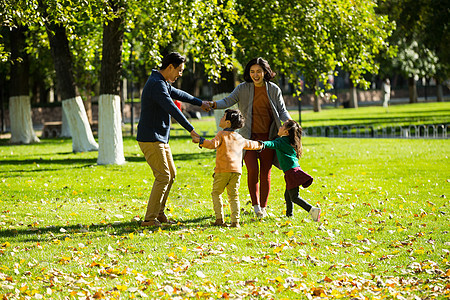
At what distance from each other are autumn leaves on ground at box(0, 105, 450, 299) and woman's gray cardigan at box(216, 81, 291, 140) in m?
1.18

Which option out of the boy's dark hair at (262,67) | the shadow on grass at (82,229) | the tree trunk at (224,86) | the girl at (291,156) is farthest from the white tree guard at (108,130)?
the girl at (291,156)

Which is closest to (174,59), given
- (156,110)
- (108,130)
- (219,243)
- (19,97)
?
(156,110)

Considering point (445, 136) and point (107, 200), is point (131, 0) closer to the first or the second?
point (107, 200)

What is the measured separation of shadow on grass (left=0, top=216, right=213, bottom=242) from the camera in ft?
25.5

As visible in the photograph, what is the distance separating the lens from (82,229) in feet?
26.8

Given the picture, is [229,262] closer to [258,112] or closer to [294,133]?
[294,133]

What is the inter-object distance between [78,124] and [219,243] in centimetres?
1329

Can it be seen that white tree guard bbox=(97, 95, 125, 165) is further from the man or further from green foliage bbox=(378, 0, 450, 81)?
green foliage bbox=(378, 0, 450, 81)

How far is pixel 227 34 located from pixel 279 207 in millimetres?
7145

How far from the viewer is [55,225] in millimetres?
8539

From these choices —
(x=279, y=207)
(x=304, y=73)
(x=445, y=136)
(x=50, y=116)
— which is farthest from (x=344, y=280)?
(x=50, y=116)

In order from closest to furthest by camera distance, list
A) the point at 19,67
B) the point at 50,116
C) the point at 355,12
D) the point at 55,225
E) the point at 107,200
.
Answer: the point at 55,225 → the point at 107,200 → the point at 355,12 → the point at 19,67 → the point at 50,116

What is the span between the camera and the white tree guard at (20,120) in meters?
25.0

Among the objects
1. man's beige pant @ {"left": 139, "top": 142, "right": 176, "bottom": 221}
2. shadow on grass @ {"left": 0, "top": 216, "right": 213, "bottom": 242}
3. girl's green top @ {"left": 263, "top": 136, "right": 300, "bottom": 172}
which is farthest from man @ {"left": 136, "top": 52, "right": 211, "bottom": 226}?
girl's green top @ {"left": 263, "top": 136, "right": 300, "bottom": 172}
